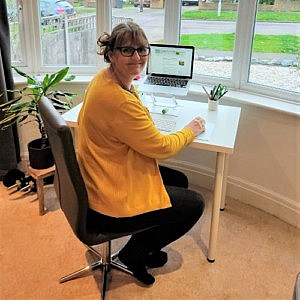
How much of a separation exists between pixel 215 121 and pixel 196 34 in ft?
2.84

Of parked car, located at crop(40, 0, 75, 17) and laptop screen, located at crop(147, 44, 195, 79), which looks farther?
parked car, located at crop(40, 0, 75, 17)

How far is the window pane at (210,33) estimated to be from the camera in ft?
8.85

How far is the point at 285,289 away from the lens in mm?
2031

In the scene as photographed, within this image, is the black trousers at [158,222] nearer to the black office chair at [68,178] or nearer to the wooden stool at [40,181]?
the black office chair at [68,178]

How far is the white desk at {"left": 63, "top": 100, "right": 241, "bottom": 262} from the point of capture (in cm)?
194

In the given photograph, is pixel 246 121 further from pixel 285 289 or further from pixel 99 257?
pixel 99 257

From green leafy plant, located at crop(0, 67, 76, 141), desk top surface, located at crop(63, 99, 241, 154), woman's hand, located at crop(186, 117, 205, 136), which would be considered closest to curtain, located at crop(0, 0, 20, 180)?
green leafy plant, located at crop(0, 67, 76, 141)

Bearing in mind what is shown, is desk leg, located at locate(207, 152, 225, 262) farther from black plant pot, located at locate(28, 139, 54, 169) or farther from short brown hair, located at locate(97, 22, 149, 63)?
black plant pot, located at locate(28, 139, 54, 169)

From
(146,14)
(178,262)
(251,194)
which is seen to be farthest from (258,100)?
(178,262)

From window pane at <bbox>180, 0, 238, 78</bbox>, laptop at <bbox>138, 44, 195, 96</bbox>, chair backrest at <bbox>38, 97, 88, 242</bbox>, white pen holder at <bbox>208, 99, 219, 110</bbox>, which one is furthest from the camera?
window pane at <bbox>180, 0, 238, 78</bbox>

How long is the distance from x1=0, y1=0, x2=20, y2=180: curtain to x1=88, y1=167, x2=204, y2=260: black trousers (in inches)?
51.9

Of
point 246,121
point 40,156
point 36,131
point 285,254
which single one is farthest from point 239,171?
point 36,131

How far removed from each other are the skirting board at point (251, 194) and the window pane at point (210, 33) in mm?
676

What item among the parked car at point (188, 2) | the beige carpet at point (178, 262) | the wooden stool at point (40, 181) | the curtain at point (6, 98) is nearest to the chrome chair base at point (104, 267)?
the beige carpet at point (178, 262)
